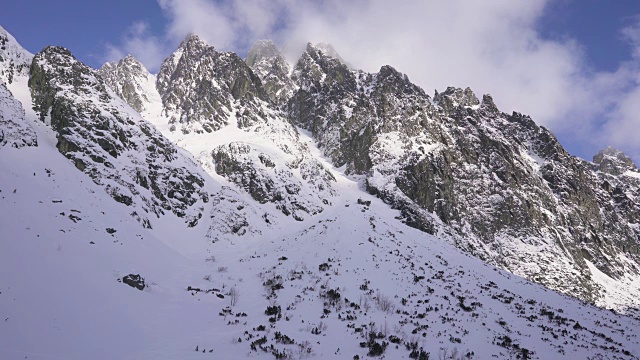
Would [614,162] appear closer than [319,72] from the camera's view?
No

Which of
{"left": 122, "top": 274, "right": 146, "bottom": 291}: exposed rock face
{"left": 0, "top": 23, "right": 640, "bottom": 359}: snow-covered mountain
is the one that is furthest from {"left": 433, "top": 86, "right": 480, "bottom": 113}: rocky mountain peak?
{"left": 122, "top": 274, "right": 146, "bottom": 291}: exposed rock face

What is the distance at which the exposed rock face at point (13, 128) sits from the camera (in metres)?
31.7

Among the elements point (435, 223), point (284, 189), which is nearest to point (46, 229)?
point (284, 189)

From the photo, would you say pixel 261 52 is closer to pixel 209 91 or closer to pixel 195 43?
pixel 195 43

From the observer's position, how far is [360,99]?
4749 inches

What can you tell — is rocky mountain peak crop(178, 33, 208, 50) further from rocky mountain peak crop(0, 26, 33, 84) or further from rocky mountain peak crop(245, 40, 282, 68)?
rocky mountain peak crop(0, 26, 33, 84)

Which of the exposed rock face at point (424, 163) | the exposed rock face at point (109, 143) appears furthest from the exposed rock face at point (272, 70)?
the exposed rock face at point (109, 143)

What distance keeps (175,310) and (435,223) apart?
62.2m

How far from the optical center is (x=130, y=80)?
124375 mm

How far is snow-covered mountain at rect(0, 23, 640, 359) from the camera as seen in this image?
46.7 ft

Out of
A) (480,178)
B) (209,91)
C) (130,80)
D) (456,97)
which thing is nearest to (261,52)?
(130,80)

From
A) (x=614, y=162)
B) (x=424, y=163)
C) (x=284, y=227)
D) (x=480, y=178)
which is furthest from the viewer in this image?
(x=614, y=162)

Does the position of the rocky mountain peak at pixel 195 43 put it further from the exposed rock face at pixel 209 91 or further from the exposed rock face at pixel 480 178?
the exposed rock face at pixel 480 178

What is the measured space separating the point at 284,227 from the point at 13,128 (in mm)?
33817
